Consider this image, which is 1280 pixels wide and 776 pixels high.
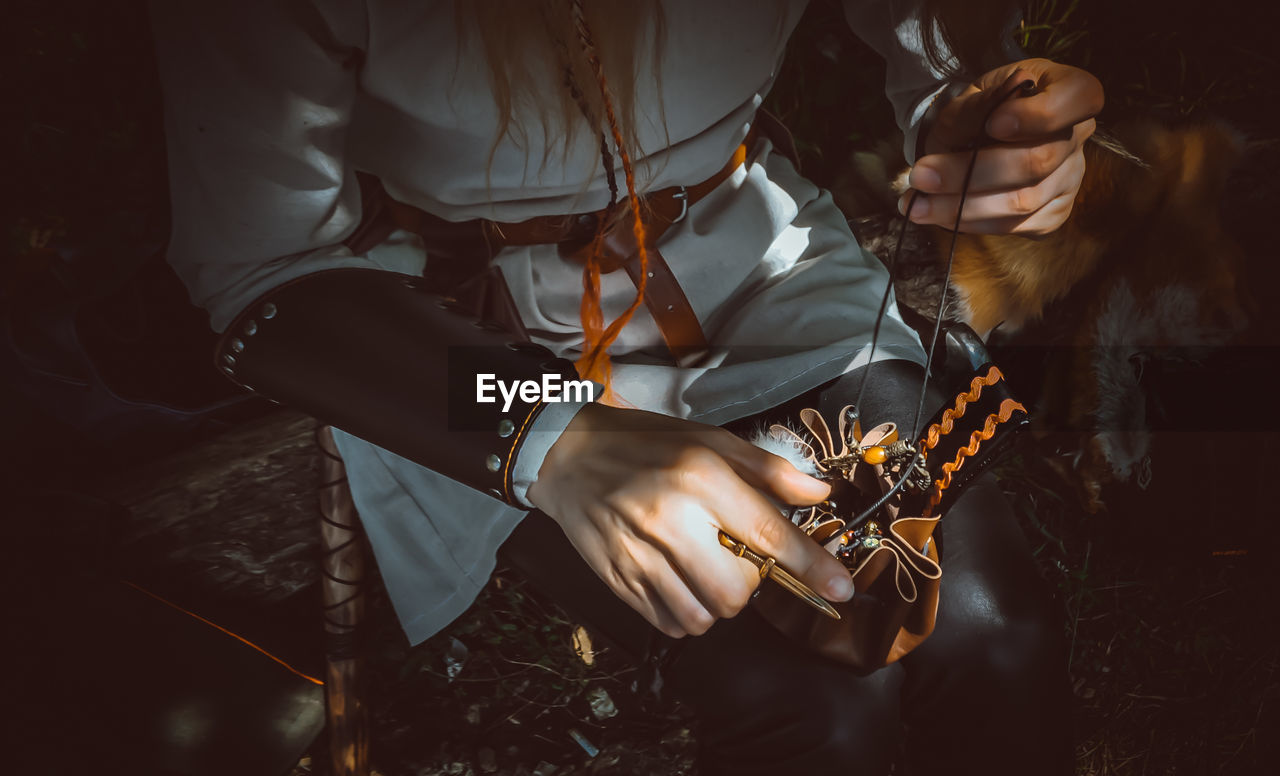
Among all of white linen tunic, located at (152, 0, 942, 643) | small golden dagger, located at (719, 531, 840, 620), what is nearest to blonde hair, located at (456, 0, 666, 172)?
white linen tunic, located at (152, 0, 942, 643)

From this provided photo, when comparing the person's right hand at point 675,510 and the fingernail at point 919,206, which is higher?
the fingernail at point 919,206

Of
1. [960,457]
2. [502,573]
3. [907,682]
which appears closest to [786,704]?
[907,682]

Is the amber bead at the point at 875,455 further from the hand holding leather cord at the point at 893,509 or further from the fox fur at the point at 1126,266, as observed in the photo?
the fox fur at the point at 1126,266

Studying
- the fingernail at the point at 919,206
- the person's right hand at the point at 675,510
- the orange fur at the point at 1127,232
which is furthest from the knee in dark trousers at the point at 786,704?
the orange fur at the point at 1127,232

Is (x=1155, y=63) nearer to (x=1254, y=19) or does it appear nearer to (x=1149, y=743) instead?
(x=1254, y=19)

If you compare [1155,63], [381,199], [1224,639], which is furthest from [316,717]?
[1155,63]

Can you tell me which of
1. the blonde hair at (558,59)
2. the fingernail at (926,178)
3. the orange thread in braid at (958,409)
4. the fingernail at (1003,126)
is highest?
the blonde hair at (558,59)
